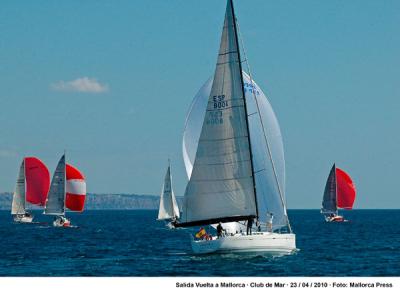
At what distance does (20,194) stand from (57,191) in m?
15.1

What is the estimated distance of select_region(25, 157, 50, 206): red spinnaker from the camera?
109m

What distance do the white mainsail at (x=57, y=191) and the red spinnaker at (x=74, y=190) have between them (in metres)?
1.97

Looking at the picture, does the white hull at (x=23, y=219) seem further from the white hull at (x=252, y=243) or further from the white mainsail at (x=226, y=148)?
the white hull at (x=252, y=243)

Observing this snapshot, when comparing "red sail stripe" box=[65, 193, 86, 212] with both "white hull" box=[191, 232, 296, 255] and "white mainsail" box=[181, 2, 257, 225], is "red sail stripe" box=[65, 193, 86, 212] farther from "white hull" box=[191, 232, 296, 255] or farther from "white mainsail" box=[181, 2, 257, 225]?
"white hull" box=[191, 232, 296, 255]

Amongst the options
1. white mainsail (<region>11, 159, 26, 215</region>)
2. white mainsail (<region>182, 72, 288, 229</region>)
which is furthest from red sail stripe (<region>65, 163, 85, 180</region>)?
white mainsail (<region>182, 72, 288, 229</region>)

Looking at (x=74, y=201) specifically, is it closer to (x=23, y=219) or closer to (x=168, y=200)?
(x=168, y=200)

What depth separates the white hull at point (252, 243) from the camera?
40344 millimetres

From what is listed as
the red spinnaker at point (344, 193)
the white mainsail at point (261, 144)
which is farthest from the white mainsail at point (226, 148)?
the red spinnaker at point (344, 193)

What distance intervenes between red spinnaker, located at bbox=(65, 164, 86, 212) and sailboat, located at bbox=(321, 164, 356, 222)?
41654 millimetres

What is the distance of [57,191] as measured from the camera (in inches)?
3878

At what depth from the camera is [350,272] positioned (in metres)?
39.0
